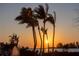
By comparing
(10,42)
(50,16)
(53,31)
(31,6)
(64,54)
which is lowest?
(64,54)

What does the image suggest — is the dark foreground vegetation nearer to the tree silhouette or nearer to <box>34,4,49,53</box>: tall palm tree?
the tree silhouette

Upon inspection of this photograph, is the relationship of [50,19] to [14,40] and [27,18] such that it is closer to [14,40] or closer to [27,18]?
[27,18]

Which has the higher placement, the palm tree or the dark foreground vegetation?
the palm tree

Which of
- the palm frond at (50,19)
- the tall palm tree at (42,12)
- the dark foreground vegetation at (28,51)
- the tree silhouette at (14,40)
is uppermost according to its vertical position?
the tall palm tree at (42,12)

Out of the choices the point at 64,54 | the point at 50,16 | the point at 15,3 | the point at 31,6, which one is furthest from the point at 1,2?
the point at 64,54

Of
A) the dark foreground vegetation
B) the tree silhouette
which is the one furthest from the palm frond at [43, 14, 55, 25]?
the tree silhouette

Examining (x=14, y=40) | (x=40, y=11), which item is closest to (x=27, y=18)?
(x=40, y=11)

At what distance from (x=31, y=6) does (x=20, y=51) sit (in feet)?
1.62

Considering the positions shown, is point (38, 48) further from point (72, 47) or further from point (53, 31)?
point (72, 47)

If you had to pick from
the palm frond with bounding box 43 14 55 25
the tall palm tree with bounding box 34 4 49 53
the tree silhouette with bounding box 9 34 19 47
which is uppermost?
the tall palm tree with bounding box 34 4 49 53

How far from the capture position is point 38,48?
5.65 ft

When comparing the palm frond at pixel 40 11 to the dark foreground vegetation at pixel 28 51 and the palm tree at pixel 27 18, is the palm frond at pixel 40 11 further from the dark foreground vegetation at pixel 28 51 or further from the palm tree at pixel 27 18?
the dark foreground vegetation at pixel 28 51

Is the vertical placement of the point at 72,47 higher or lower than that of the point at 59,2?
lower

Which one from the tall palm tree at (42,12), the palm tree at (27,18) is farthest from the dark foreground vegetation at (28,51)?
the tall palm tree at (42,12)
